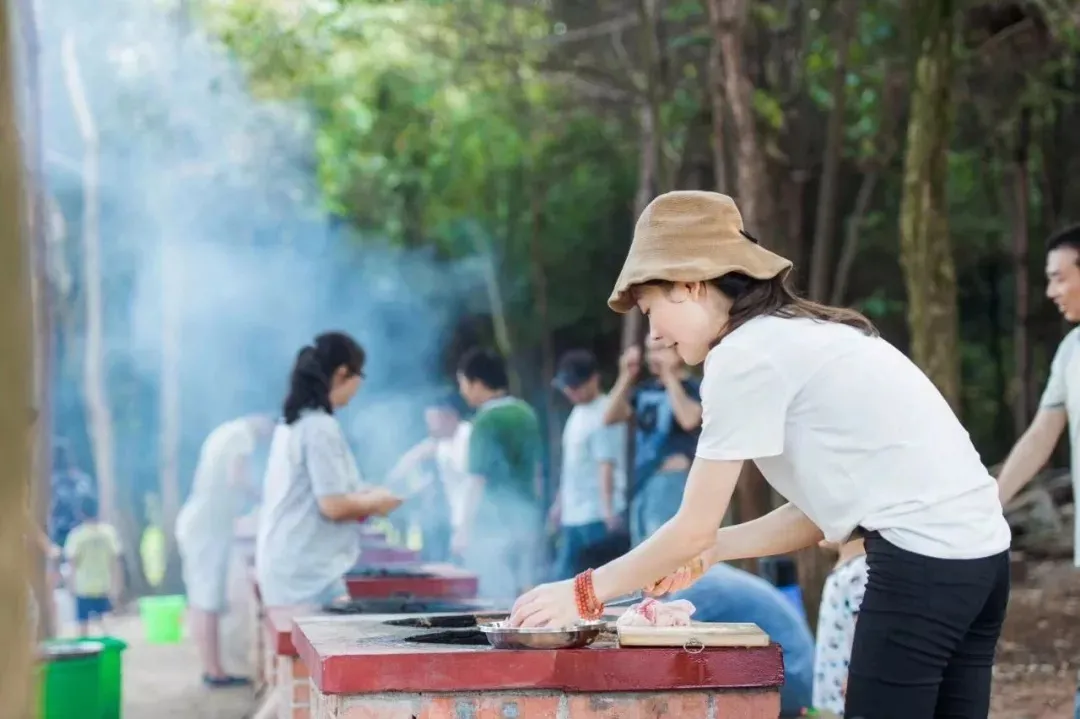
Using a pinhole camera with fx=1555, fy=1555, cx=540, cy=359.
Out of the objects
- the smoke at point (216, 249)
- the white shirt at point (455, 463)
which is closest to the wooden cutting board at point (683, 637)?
the white shirt at point (455, 463)

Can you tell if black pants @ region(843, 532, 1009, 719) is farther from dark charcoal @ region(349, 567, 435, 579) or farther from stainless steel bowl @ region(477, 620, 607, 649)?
dark charcoal @ region(349, 567, 435, 579)

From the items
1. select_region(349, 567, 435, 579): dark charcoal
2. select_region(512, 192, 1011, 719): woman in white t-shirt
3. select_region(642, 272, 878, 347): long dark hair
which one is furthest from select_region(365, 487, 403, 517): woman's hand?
select_region(642, 272, 878, 347): long dark hair

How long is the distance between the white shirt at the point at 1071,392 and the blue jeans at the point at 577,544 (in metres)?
4.63

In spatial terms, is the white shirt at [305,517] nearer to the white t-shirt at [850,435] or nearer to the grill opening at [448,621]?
the grill opening at [448,621]

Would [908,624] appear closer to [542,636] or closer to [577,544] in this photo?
[542,636]

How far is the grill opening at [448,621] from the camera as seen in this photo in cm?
461

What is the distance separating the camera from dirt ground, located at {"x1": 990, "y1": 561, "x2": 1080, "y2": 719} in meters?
8.57

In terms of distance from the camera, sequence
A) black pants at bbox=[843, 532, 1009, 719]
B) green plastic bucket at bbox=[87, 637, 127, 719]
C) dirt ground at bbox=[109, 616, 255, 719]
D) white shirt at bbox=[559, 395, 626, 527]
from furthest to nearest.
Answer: white shirt at bbox=[559, 395, 626, 527] < dirt ground at bbox=[109, 616, 255, 719] < green plastic bucket at bbox=[87, 637, 127, 719] < black pants at bbox=[843, 532, 1009, 719]

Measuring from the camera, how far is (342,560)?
23.4 feet

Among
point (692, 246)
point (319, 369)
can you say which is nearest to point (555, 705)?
point (692, 246)

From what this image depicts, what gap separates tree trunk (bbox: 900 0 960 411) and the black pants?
6241 mm

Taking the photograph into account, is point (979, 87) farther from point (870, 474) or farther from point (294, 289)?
point (870, 474)

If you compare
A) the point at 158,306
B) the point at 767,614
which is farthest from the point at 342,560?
the point at 158,306

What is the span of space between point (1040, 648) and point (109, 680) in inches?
244
